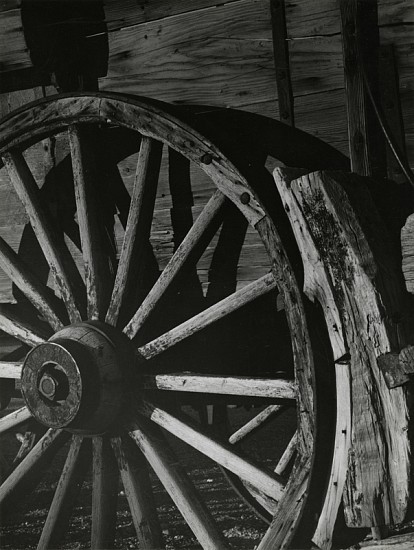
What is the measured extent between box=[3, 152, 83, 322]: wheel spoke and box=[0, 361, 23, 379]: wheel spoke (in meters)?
0.32

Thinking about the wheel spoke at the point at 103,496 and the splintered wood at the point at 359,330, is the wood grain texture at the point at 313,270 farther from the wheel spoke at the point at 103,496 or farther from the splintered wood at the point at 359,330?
the wheel spoke at the point at 103,496

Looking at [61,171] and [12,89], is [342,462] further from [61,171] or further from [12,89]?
[12,89]

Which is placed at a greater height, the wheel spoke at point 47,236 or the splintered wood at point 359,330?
the wheel spoke at point 47,236

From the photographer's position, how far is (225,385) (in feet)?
8.94

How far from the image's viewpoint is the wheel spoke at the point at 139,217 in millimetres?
2996

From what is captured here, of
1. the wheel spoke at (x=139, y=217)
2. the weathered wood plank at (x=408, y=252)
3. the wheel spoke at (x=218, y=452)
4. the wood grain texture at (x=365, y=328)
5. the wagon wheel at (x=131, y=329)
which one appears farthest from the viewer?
the wheel spoke at (x=139, y=217)

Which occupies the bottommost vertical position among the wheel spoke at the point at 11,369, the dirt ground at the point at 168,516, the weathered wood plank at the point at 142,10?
the dirt ground at the point at 168,516

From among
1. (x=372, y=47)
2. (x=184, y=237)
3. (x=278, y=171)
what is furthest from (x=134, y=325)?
(x=372, y=47)

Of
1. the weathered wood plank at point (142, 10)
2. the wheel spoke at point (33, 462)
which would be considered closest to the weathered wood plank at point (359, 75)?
the weathered wood plank at point (142, 10)

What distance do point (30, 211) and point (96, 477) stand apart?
112 cm

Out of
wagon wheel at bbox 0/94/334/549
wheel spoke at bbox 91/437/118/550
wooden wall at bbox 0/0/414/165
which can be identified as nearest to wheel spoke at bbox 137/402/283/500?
wagon wheel at bbox 0/94/334/549

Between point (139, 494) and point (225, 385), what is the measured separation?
0.63 meters

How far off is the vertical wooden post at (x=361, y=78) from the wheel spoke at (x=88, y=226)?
3.54ft

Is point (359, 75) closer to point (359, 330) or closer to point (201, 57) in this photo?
point (201, 57)
